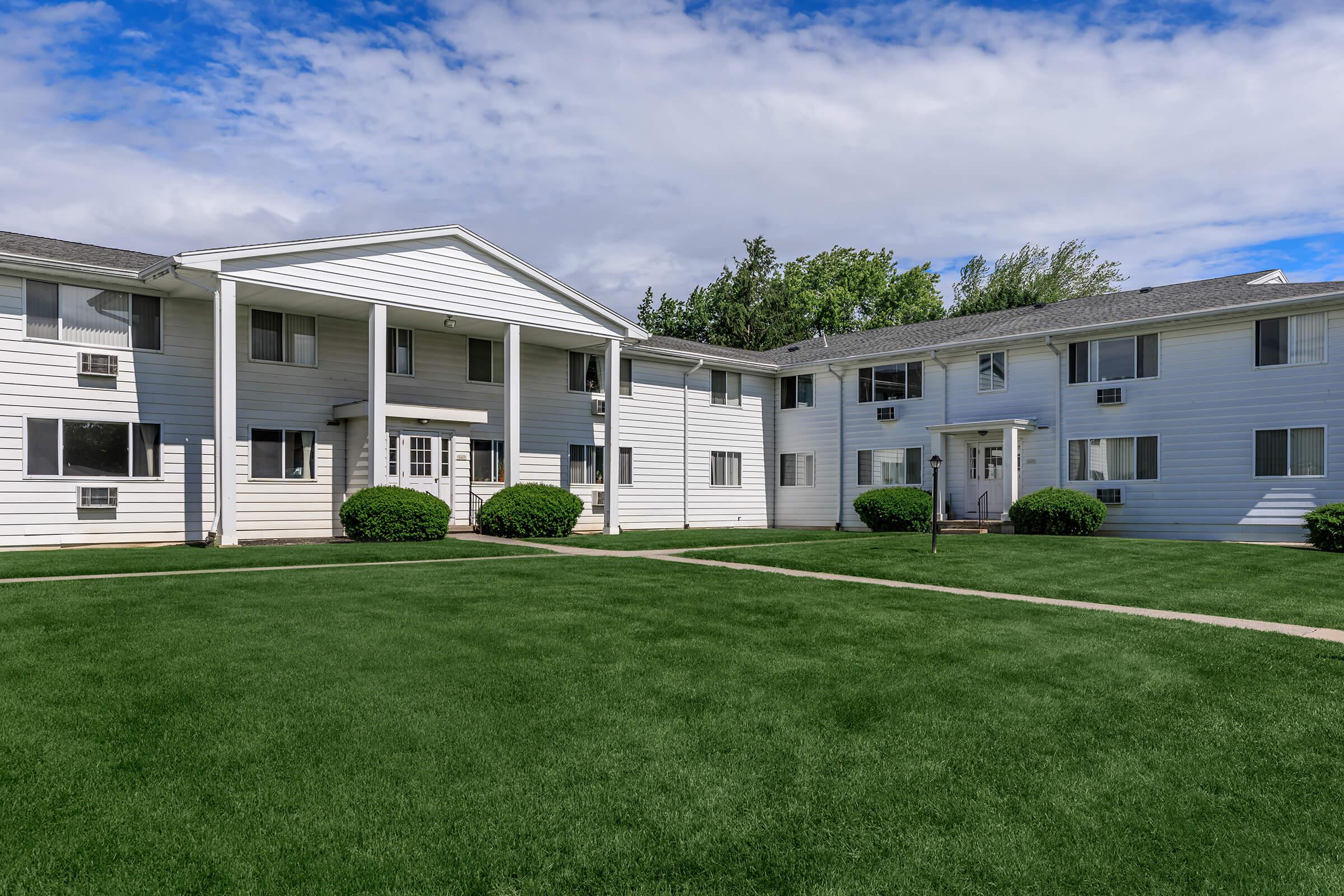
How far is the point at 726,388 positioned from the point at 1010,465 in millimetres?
8916

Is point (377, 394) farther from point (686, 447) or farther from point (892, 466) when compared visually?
point (892, 466)

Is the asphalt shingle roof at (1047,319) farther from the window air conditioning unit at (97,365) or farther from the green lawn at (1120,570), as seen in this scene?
the window air conditioning unit at (97,365)

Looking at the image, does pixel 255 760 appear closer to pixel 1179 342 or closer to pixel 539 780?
pixel 539 780

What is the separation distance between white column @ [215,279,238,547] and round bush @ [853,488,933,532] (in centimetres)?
1545

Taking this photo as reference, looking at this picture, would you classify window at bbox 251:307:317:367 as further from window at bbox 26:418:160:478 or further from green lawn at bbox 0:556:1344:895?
green lawn at bbox 0:556:1344:895

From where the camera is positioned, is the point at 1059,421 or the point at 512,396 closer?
the point at 512,396

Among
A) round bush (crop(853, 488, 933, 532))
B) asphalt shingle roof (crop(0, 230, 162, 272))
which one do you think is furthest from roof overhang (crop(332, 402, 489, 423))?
round bush (crop(853, 488, 933, 532))

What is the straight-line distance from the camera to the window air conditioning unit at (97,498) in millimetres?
16391

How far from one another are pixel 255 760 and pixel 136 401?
49.7 ft

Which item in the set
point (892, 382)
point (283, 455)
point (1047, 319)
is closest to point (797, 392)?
point (892, 382)

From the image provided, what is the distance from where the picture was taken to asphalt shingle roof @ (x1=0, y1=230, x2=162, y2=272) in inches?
625

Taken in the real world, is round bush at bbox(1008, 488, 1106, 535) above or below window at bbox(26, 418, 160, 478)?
below

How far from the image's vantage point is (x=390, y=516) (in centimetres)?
1681

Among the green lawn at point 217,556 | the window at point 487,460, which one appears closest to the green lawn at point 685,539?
the green lawn at point 217,556
